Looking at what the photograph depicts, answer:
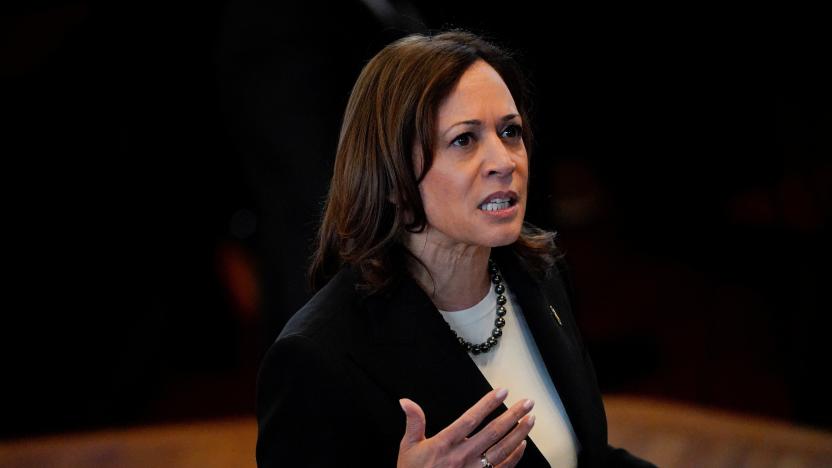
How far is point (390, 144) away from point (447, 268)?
267 mm

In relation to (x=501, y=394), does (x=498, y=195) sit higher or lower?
higher

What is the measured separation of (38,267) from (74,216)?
254 millimetres

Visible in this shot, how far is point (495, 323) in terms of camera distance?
2.05 metres

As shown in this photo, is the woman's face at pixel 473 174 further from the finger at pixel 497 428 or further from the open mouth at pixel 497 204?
the finger at pixel 497 428

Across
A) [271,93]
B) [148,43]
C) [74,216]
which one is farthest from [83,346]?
[271,93]

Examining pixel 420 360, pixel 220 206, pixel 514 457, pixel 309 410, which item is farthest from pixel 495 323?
pixel 220 206

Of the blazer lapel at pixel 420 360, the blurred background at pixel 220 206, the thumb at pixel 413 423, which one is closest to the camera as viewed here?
the thumb at pixel 413 423

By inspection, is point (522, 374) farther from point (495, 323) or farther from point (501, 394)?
point (501, 394)

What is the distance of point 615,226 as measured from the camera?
662 cm

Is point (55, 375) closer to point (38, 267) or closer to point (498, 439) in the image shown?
point (38, 267)

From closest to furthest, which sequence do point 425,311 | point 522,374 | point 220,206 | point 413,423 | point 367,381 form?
point 413,423, point 367,381, point 425,311, point 522,374, point 220,206

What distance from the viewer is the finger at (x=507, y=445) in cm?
174

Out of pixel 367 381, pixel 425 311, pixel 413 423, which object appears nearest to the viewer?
pixel 413 423

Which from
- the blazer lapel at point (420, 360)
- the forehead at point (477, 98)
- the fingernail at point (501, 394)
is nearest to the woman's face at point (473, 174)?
the forehead at point (477, 98)
